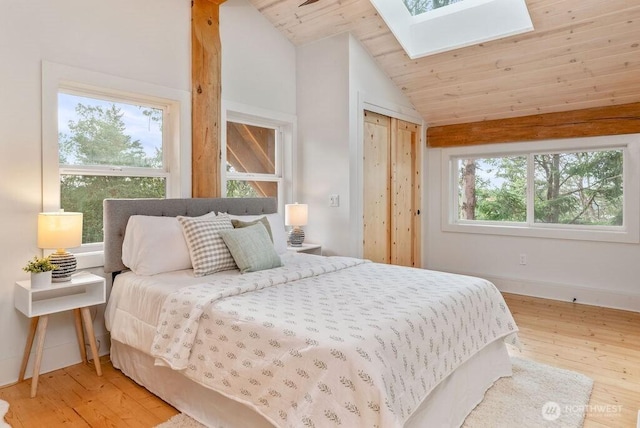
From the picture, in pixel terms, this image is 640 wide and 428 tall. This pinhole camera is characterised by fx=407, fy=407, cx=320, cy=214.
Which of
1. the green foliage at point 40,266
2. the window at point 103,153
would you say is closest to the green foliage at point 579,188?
the window at point 103,153

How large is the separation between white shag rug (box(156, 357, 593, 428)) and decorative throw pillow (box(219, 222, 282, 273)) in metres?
0.90

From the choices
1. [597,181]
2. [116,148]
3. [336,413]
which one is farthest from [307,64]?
[336,413]

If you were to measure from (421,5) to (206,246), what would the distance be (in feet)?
9.80

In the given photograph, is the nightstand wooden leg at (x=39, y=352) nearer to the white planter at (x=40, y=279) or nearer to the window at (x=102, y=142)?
the white planter at (x=40, y=279)

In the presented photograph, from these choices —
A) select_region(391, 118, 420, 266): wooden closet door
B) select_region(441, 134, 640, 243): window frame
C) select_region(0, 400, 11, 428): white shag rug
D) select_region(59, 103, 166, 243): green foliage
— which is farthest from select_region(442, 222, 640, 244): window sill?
select_region(0, 400, 11, 428): white shag rug

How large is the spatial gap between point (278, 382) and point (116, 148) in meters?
2.31

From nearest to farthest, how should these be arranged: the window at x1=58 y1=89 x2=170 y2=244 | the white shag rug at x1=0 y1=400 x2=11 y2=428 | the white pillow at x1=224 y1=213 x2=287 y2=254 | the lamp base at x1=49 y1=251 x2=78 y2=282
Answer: the white shag rug at x1=0 y1=400 x2=11 y2=428 < the lamp base at x1=49 y1=251 x2=78 y2=282 < the window at x1=58 y1=89 x2=170 y2=244 < the white pillow at x1=224 y1=213 x2=287 y2=254

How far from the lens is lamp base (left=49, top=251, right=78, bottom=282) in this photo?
7.80 ft

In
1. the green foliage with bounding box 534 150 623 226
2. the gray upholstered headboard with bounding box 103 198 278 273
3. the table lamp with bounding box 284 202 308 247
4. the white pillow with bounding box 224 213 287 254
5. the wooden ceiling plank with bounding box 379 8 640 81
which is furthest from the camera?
the green foliage with bounding box 534 150 623 226

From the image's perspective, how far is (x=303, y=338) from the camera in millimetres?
1507

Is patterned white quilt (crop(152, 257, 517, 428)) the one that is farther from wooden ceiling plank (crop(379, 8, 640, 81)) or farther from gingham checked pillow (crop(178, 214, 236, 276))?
wooden ceiling plank (crop(379, 8, 640, 81))

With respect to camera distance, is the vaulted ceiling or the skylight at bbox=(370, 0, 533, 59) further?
the skylight at bbox=(370, 0, 533, 59)

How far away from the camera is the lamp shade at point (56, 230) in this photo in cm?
232

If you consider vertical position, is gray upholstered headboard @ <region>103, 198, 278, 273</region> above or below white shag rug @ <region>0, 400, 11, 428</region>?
above
